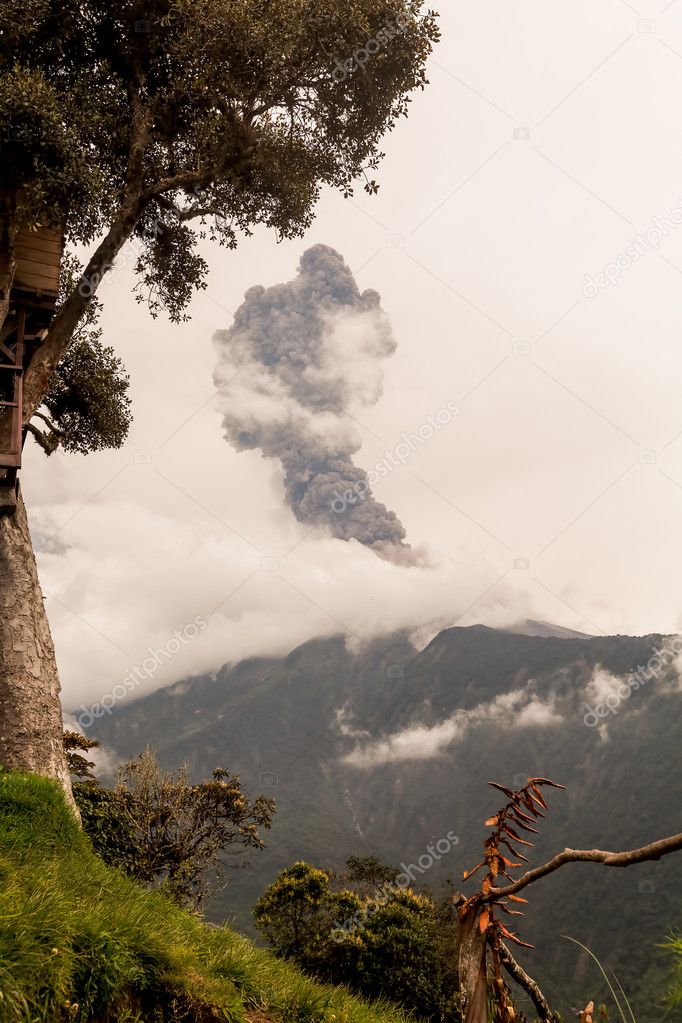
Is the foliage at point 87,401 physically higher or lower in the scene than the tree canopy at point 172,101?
lower

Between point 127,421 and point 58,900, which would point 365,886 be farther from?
point 58,900

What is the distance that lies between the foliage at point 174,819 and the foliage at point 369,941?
4.15m

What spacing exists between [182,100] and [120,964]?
1891cm

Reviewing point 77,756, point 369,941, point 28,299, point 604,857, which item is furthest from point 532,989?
point 369,941

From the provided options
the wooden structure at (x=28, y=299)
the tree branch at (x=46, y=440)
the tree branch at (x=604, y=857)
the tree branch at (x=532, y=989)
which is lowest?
the tree branch at (x=532, y=989)

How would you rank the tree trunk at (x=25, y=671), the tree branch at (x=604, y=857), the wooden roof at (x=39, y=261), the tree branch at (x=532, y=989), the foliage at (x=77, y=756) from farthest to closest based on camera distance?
the foliage at (x=77, y=756), the wooden roof at (x=39, y=261), the tree trunk at (x=25, y=671), the tree branch at (x=532, y=989), the tree branch at (x=604, y=857)

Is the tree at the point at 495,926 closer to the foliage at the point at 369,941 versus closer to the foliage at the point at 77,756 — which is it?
the foliage at the point at 77,756

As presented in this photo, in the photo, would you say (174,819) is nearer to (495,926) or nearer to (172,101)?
(172,101)

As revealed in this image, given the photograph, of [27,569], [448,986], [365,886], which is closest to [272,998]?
[27,569]

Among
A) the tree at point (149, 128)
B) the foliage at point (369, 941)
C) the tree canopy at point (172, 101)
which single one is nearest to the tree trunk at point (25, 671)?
the tree at point (149, 128)

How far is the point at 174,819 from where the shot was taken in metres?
29.0

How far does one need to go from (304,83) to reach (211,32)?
3276mm

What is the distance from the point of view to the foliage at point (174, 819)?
2448 cm

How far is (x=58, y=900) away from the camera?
516 centimetres
